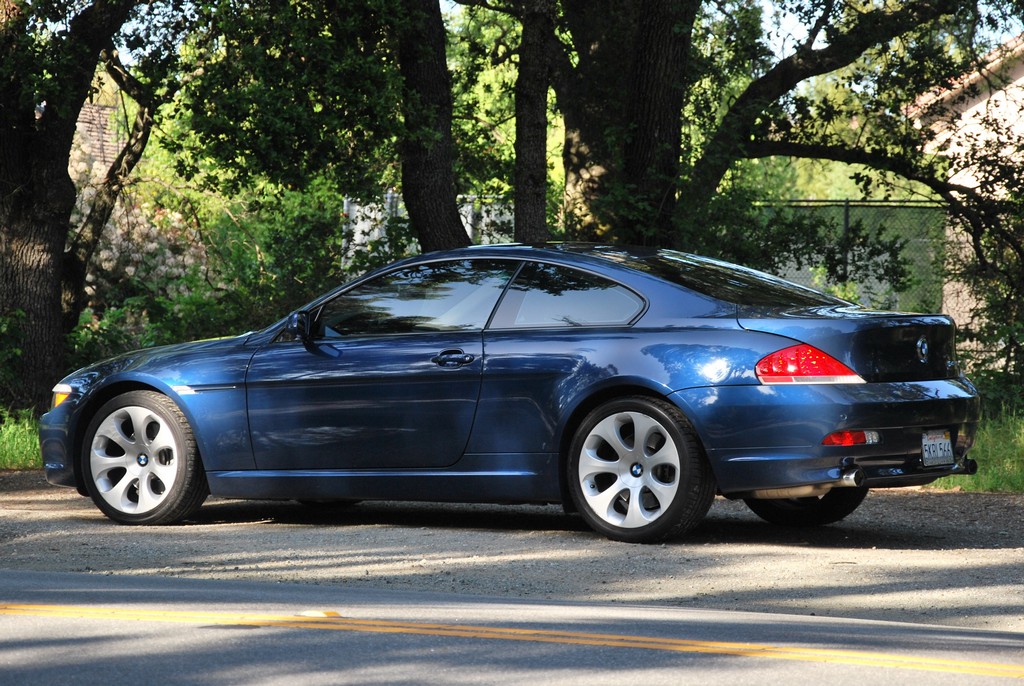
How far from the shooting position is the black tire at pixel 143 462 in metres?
8.69

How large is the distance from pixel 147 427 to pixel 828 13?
415 inches

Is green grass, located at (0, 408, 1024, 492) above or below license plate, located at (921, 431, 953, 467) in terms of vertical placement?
below

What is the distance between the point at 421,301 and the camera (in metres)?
8.49

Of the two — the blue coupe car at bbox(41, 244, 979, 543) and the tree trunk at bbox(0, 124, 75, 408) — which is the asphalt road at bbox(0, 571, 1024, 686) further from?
the tree trunk at bbox(0, 124, 75, 408)

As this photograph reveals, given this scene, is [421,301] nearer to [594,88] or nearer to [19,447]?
[19,447]

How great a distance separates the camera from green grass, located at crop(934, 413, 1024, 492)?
10.7 meters

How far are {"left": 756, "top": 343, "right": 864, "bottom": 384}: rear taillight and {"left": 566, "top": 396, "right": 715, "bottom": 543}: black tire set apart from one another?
0.52 metres

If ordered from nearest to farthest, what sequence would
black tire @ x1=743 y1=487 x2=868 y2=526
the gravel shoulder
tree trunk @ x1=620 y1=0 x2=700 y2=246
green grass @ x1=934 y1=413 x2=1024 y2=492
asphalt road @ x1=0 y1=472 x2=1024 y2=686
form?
asphalt road @ x1=0 y1=472 x2=1024 y2=686 → the gravel shoulder → black tire @ x1=743 y1=487 x2=868 y2=526 → green grass @ x1=934 y1=413 x2=1024 y2=492 → tree trunk @ x1=620 y1=0 x2=700 y2=246

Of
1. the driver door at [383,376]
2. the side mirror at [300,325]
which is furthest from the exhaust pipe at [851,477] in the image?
the side mirror at [300,325]

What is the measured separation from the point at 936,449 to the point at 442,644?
11.3 feet

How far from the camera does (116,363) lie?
29.7ft

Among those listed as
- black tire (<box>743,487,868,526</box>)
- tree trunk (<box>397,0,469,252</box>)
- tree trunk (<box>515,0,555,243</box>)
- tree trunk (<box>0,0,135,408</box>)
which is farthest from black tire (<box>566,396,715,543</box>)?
tree trunk (<box>0,0,135,408</box>)

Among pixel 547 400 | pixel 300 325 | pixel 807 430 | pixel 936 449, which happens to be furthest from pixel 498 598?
pixel 300 325

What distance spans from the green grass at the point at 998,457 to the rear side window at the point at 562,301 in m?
4.10
